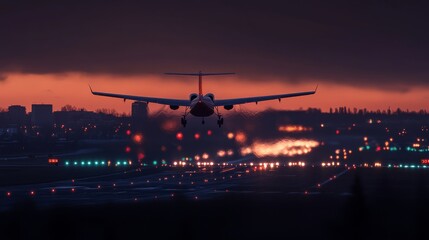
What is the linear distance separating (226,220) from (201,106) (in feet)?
124

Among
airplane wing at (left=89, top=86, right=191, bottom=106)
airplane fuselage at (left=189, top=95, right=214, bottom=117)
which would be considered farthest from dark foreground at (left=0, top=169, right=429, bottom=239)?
airplane wing at (left=89, top=86, right=191, bottom=106)

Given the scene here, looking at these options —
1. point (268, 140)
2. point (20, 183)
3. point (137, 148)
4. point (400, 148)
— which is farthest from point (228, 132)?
point (400, 148)

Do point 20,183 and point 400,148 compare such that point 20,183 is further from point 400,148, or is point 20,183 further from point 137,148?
point 400,148

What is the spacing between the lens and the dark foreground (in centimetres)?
4312

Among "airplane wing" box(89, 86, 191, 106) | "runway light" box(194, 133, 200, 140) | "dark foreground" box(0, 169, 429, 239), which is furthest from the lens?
"runway light" box(194, 133, 200, 140)

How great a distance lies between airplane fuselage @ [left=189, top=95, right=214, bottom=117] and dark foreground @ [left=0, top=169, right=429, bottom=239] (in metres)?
24.9

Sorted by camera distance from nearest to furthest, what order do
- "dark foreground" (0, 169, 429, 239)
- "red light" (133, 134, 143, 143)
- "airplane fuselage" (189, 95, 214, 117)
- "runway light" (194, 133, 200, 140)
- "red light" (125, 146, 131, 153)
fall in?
"dark foreground" (0, 169, 429, 239), "airplane fuselage" (189, 95, 214, 117), "red light" (125, 146, 131, 153), "red light" (133, 134, 143, 143), "runway light" (194, 133, 200, 140)

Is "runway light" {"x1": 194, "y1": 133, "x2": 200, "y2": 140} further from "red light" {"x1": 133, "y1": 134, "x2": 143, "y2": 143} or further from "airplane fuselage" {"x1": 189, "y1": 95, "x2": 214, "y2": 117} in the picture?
"airplane fuselage" {"x1": 189, "y1": 95, "x2": 214, "y2": 117}

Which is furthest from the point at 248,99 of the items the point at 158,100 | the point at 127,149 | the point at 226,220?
the point at 226,220

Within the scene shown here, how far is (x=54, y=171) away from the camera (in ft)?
349

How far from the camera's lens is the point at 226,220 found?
4906 centimetres

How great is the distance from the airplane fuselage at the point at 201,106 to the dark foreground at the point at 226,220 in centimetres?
2490

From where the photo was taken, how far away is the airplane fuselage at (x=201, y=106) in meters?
85.8

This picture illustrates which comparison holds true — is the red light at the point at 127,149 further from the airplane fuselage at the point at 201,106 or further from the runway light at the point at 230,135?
the airplane fuselage at the point at 201,106
